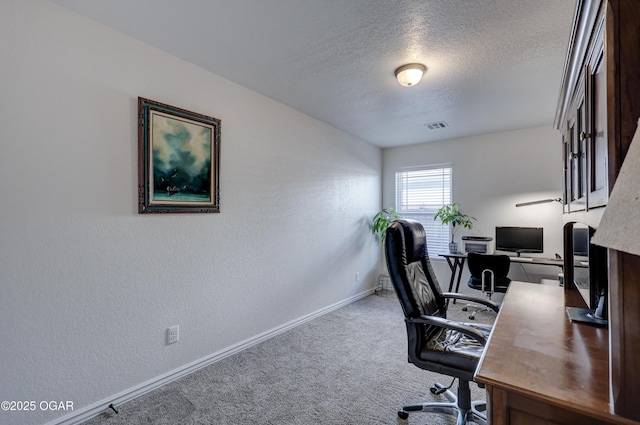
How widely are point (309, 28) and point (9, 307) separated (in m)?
2.32

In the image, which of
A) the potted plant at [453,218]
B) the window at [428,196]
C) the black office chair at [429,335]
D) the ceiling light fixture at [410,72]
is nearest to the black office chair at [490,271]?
the potted plant at [453,218]

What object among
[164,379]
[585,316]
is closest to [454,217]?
[585,316]

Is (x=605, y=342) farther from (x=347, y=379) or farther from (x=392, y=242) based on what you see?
(x=347, y=379)

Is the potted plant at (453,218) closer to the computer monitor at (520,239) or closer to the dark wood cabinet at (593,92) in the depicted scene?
the computer monitor at (520,239)

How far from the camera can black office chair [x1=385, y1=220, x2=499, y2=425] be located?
4.97 ft

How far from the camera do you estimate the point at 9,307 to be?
5.12 feet

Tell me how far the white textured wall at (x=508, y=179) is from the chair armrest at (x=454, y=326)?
10.6ft

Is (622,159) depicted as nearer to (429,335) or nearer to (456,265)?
(429,335)

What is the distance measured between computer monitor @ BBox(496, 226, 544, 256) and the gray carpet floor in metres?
2.07

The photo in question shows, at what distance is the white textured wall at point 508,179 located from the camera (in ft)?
12.7

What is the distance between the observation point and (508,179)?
416 cm

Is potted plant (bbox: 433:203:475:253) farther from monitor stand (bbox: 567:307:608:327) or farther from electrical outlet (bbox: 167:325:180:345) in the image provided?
electrical outlet (bbox: 167:325:180:345)

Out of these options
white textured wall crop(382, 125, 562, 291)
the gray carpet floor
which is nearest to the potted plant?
white textured wall crop(382, 125, 562, 291)

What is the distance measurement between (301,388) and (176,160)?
6.32 ft
